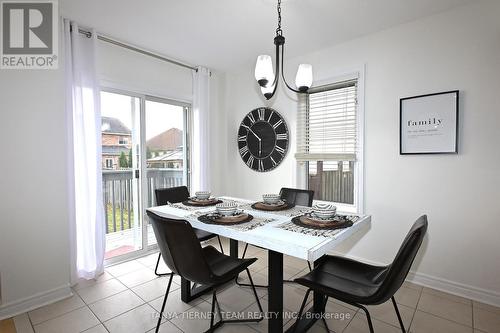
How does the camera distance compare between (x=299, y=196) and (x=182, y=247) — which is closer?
(x=182, y=247)

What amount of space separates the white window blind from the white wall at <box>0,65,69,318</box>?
8.15 ft

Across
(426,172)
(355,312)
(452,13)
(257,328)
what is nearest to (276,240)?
(257,328)

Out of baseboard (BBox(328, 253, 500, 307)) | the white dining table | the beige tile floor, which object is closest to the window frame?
baseboard (BBox(328, 253, 500, 307))

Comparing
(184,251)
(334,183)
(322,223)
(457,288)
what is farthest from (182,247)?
(457,288)

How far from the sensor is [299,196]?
8.43 feet

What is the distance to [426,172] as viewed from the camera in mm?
2371

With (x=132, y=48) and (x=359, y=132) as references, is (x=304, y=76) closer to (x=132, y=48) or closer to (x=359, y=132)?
(x=359, y=132)

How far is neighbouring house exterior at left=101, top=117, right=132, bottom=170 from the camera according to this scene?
2885 mm

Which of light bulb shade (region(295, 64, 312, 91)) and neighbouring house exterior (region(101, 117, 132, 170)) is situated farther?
neighbouring house exterior (region(101, 117, 132, 170))

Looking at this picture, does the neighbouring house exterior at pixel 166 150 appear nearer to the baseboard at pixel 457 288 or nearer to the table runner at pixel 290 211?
the table runner at pixel 290 211

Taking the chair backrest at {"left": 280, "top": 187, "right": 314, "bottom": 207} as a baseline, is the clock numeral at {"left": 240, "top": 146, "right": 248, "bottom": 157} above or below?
above

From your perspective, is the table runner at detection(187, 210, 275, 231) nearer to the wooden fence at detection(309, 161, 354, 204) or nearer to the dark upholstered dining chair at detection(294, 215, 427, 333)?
the dark upholstered dining chair at detection(294, 215, 427, 333)

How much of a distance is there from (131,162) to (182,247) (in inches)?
78.6

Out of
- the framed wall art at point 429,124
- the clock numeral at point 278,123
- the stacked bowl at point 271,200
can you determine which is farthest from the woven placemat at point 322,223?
the clock numeral at point 278,123
